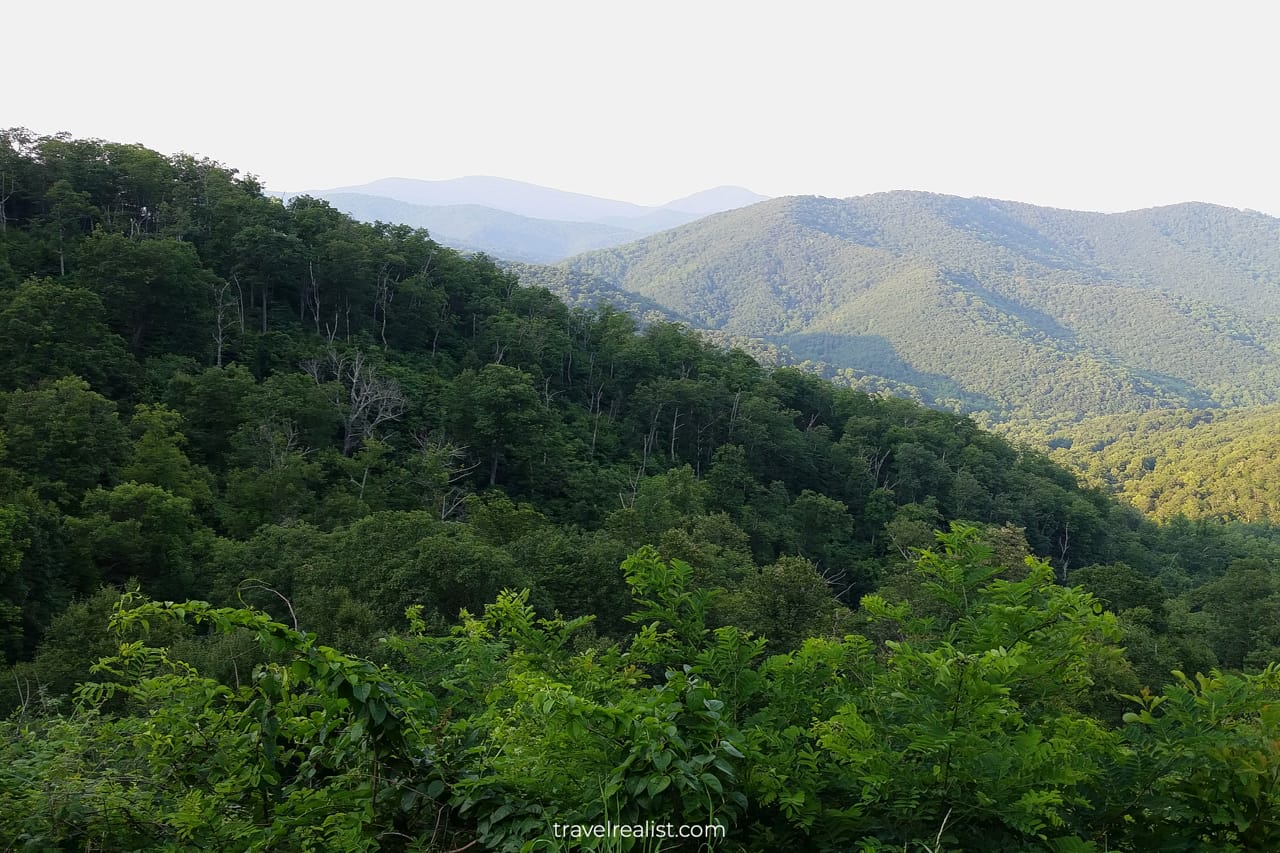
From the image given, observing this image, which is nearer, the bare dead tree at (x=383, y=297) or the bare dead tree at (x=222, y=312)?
the bare dead tree at (x=222, y=312)

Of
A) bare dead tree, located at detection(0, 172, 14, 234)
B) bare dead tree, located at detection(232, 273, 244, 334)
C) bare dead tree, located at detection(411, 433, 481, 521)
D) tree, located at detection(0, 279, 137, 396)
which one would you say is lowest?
bare dead tree, located at detection(411, 433, 481, 521)

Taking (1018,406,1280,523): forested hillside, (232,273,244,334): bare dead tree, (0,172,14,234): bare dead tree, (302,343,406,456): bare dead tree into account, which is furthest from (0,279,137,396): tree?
(1018,406,1280,523): forested hillside

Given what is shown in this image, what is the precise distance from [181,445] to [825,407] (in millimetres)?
39362

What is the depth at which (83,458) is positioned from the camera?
19312 mm

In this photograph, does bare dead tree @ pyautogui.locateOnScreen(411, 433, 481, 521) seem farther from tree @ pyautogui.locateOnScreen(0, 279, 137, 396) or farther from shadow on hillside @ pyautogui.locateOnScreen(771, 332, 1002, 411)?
shadow on hillside @ pyautogui.locateOnScreen(771, 332, 1002, 411)

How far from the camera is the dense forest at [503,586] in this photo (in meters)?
2.37

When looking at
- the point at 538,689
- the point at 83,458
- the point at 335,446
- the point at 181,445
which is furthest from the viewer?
the point at 335,446

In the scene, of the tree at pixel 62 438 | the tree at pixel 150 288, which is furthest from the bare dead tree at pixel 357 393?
the tree at pixel 62 438

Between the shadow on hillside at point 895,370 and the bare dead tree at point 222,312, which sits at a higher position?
the bare dead tree at point 222,312

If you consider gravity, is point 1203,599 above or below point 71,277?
below

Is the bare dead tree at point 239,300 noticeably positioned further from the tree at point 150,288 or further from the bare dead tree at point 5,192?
the bare dead tree at point 5,192

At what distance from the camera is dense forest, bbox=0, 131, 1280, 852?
2.37 m

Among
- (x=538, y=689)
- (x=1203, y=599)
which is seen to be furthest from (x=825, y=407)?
(x=538, y=689)

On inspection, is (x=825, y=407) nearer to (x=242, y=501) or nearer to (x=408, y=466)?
(x=408, y=466)
